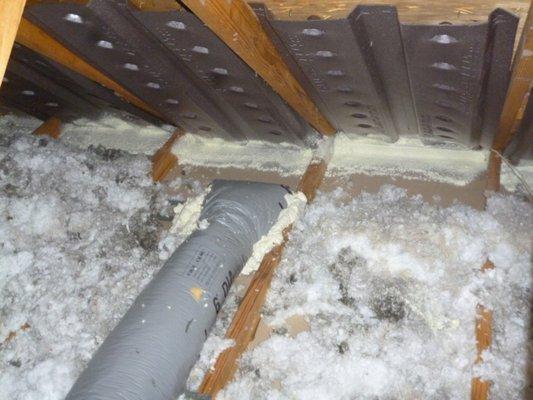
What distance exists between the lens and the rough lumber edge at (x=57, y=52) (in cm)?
138

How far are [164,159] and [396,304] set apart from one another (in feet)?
3.77

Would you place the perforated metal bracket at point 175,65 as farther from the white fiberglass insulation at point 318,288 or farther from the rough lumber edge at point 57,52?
the white fiberglass insulation at point 318,288

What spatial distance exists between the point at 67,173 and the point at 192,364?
3.76 feet

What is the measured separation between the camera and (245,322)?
59.8 inches

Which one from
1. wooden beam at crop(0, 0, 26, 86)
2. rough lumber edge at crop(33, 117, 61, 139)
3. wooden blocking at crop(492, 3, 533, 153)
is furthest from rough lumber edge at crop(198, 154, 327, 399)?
rough lumber edge at crop(33, 117, 61, 139)

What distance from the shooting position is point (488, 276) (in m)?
1.48

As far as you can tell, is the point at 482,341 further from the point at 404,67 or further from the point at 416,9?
the point at 416,9

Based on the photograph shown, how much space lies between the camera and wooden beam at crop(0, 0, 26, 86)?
0.67 meters

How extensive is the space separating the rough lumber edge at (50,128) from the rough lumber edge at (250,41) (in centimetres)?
133

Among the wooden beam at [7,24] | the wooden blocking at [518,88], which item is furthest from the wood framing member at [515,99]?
the wooden beam at [7,24]

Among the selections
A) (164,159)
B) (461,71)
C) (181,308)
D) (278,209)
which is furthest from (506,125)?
(164,159)

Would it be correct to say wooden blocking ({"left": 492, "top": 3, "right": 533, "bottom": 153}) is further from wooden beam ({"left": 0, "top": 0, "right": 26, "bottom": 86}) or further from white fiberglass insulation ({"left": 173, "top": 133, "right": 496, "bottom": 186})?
wooden beam ({"left": 0, "top": 0, "right": 26, "bottom": 86})

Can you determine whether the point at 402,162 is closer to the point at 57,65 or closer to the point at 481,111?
the point at 481,111

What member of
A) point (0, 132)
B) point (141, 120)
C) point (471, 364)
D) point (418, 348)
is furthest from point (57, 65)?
point (471, 364)
